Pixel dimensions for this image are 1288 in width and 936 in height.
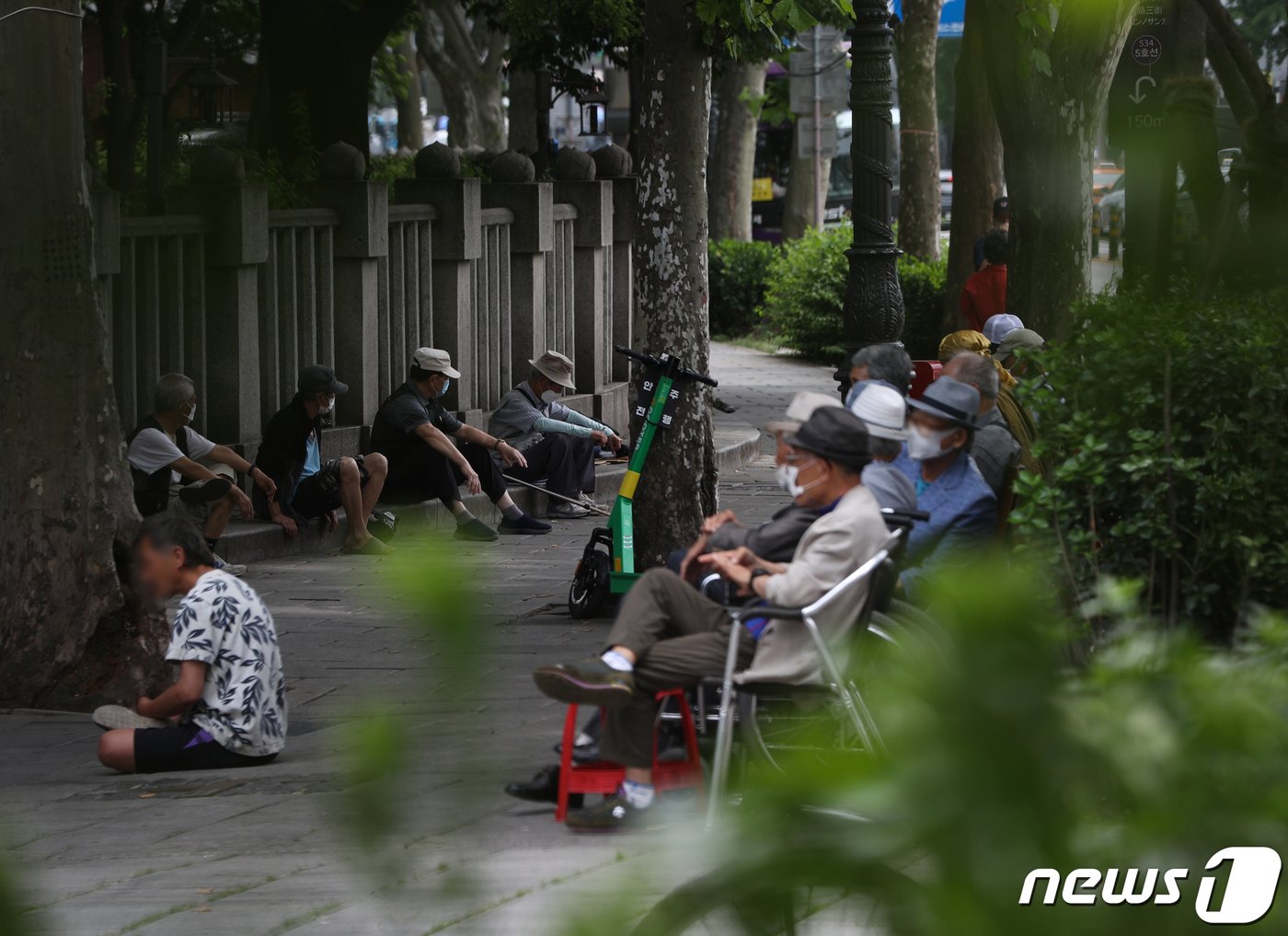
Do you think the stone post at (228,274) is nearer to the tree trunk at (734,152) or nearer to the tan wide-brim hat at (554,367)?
the tan wide-brim hat at (554,367)

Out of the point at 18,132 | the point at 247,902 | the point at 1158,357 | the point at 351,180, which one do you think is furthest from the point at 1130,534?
the point at 351,180

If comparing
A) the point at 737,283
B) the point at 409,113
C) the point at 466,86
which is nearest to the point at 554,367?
the point at 737,283

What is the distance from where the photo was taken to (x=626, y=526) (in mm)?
9484

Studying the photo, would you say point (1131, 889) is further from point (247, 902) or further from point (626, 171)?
point (626, 171)

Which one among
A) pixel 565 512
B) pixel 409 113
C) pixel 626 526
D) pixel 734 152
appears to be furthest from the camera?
pixel 409 113

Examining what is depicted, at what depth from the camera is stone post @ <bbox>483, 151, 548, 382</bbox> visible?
16406 mm

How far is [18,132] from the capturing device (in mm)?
7863

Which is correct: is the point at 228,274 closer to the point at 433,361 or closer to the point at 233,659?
the point at 433,361

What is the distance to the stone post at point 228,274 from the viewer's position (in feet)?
41.9

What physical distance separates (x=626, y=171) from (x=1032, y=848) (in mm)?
18171

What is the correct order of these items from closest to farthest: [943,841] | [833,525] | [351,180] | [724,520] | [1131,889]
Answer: [943,841], [1131,889], [833,525], [724,520], [351,180]

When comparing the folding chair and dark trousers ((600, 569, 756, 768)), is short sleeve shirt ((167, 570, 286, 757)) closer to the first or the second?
dark trousers ((600, 569, 756, 768))

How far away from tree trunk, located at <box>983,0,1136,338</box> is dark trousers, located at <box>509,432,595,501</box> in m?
4.01

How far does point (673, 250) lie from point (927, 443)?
3.64 m
